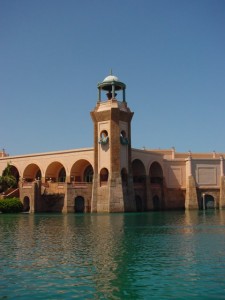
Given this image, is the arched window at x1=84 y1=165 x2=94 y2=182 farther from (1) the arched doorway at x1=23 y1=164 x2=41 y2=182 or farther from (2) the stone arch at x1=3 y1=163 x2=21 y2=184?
(2) the stone arch at x1=3 y1=163 x2=21 y2=184

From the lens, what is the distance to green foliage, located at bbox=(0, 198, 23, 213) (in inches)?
1993

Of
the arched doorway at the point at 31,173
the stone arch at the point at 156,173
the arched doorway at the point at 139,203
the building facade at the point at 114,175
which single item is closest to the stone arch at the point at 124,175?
the building facade at the point at 114,175

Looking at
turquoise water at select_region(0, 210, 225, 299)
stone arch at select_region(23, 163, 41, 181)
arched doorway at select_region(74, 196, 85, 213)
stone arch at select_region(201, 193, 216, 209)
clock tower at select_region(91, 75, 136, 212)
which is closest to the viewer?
turquoise water at select_region(0, 210, 225, 299)

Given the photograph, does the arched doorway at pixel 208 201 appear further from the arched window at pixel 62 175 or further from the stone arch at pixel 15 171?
the stone arch at pixel 15 171

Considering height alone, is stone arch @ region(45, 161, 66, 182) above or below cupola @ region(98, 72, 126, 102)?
below

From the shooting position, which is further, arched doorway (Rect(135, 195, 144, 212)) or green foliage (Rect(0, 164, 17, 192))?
green foliage (Rect(0, 164, 17, 192))

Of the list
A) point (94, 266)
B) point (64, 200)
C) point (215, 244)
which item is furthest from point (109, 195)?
point (94, 266)

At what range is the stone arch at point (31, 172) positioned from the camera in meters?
62.7

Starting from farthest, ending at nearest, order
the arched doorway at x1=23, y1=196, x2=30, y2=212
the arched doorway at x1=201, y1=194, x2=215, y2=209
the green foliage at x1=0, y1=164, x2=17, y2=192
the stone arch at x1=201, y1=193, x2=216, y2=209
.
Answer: the arched doorway at x1=201, y1=194, x2=215, y2=209
the stone arch at x1=201, y1=193, x2=216, y2=209
the green foliage at x1=0, y1=164, x2=17, y2=192
the arched doorway at x1=23, y1=196, x2=30, y2=212

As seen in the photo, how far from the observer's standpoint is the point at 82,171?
58500mm

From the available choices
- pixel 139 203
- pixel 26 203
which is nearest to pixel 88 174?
pixel 139 203

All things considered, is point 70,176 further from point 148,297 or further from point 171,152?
point 148,297

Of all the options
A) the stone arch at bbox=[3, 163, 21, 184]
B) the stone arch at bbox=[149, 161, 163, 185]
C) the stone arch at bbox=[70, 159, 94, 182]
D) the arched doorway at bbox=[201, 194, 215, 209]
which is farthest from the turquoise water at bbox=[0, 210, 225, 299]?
the stone arch at bbox=[3, 163, 21, 184]

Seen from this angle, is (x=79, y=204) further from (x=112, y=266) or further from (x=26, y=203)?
(x=112, y=266)
